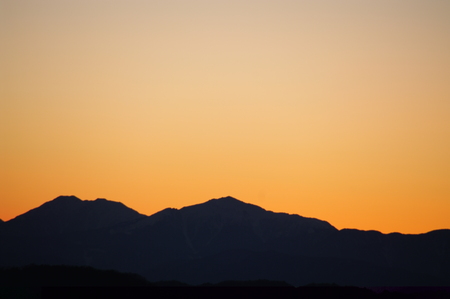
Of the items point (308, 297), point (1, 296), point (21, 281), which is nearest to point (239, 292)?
point (308, 297)

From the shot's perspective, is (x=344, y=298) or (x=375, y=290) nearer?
(x=344, y=298)

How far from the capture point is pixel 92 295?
32.7 m

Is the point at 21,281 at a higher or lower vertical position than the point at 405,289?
higher

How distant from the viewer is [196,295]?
33.8m

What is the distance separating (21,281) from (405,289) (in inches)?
2701

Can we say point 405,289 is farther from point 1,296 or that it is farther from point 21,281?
point 21,281

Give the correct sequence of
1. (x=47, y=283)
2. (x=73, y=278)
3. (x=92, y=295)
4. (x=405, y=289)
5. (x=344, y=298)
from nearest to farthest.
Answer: (x=92, y=295), (x=344, y=298), (x=405, y=289), (x=47, y=283), (x=73, y=278)

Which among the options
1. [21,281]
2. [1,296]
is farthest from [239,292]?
[21,281]

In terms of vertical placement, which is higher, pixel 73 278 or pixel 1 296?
pixel 73 278

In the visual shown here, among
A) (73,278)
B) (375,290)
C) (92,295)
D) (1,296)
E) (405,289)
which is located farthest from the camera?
(73,278)

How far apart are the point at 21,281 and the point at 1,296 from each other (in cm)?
1552

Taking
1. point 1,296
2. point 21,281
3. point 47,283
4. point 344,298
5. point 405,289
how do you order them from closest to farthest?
1. point 344,298
2. point 405,289
3. point 1,296
4. point 21,281
5. point 47,283

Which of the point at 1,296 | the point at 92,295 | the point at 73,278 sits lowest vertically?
the point at 92,295

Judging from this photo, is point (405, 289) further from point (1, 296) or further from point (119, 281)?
point (119, 281)
